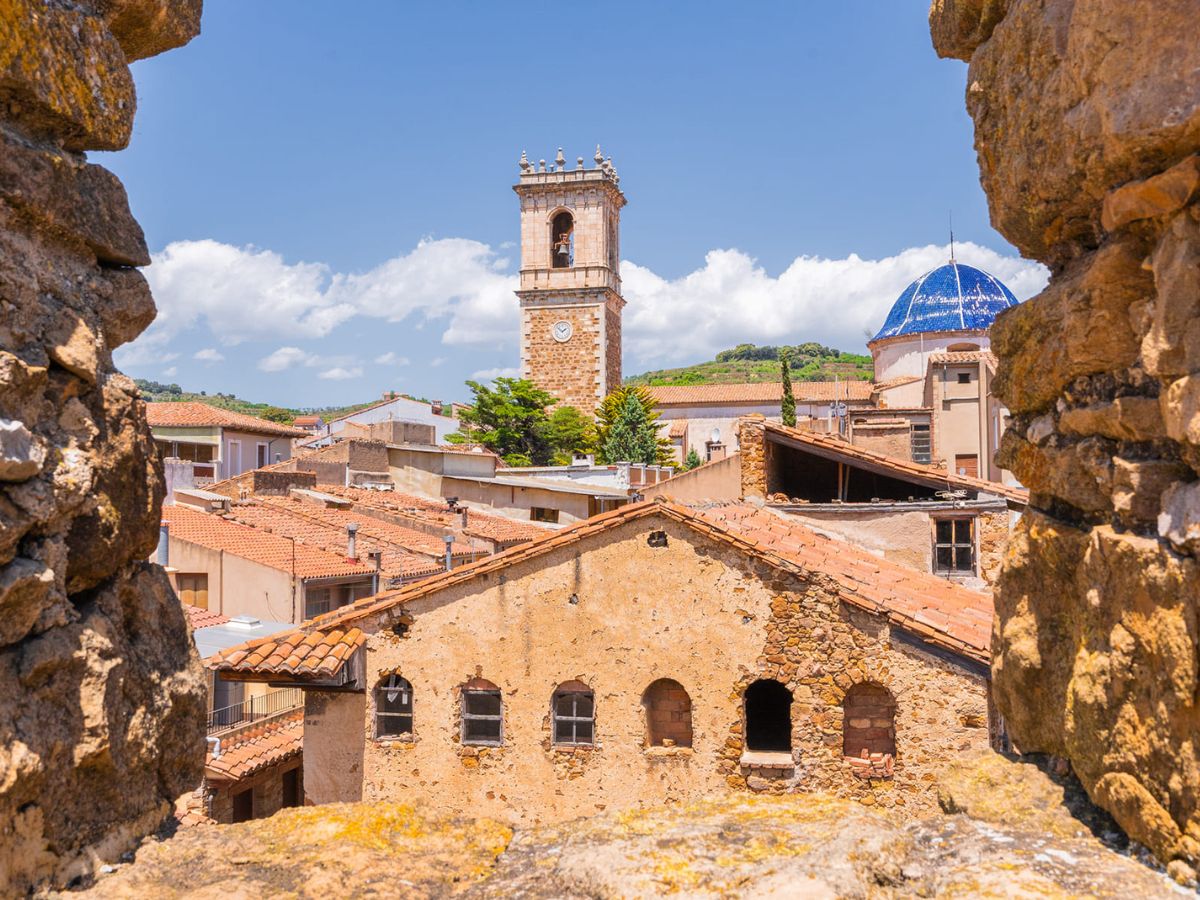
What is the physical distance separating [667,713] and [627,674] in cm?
65

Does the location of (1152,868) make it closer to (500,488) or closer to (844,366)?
(500,488)

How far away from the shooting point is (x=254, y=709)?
18.9 meters

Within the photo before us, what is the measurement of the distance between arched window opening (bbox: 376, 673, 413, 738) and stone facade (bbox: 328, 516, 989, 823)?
101 millimetres

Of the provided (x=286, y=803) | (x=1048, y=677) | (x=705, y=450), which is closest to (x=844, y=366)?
(x=705, y=450)

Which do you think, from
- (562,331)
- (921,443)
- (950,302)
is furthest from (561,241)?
(921,443)

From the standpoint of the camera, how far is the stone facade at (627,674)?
1140 cm

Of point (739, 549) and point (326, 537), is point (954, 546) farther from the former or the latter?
point (326, 537)

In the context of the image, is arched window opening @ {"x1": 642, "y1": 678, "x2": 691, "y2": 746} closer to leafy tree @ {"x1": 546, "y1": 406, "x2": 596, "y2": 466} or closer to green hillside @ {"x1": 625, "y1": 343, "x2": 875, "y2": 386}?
leafy tree @ {"x1": 546, "y1": 406, "x2": 596, "y2": 466}

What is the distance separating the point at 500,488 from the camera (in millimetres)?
37719

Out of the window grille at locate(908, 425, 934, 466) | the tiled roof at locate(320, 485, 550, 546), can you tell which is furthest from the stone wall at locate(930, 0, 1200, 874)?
the window grille at locate(908, 425, 934, 466)

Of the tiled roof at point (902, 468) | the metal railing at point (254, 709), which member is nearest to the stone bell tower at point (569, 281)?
the metal railing at point (254, 709)

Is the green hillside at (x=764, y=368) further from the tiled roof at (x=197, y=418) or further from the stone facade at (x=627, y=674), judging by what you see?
the stone facade at (x=627, y=674)

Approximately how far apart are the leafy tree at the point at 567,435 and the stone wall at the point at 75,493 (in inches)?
2076

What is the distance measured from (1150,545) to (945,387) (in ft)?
86.1
